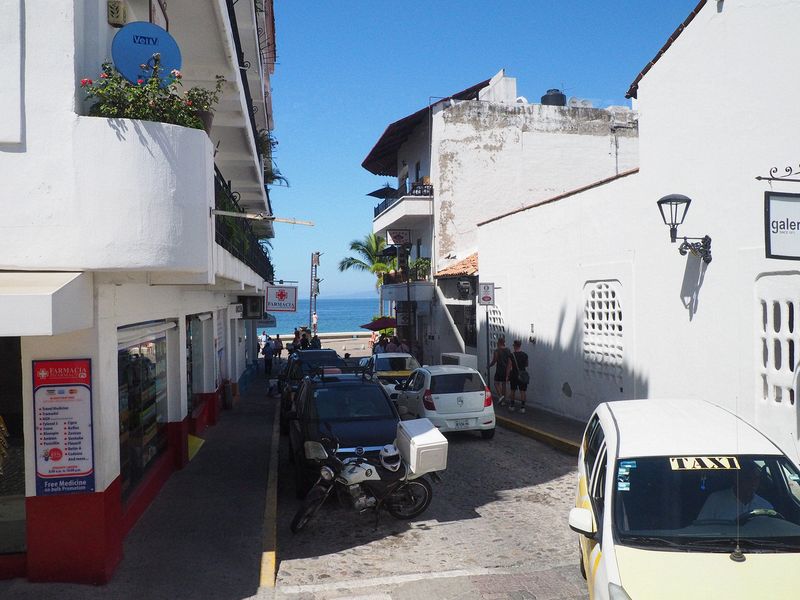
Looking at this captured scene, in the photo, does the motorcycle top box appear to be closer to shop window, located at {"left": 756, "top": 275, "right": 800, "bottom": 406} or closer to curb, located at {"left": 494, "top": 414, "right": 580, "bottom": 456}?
shop window, located at {"left": 756, "top": 275, "right": 800, "bottom": 406}

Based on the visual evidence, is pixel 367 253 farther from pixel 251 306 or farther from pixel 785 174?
pixel 785 174

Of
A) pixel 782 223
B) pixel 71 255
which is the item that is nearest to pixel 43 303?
pixel 71 255

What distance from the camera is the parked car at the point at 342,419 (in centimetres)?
948

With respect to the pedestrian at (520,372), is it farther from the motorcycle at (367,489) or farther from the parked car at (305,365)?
the motorcycle at (367,489)

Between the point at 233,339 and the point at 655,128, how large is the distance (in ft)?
49.7

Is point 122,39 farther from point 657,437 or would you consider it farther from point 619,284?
point 619,284

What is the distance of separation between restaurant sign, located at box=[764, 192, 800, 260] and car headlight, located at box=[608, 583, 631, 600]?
4663 mm

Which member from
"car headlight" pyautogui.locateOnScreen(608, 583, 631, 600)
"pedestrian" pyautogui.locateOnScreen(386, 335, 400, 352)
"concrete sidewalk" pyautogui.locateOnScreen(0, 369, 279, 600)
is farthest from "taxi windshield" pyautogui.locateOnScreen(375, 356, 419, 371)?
"car headlight" pyautogui.locateOnScreen(608, 583, 631, 600)

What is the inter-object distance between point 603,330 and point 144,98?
10.6m

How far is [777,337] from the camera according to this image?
9.35 meters

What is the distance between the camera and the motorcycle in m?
8.28

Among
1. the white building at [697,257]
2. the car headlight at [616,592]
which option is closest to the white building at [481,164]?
the white building at [697,257]

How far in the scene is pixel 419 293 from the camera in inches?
1119

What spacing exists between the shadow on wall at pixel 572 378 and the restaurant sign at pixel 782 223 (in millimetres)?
5633
